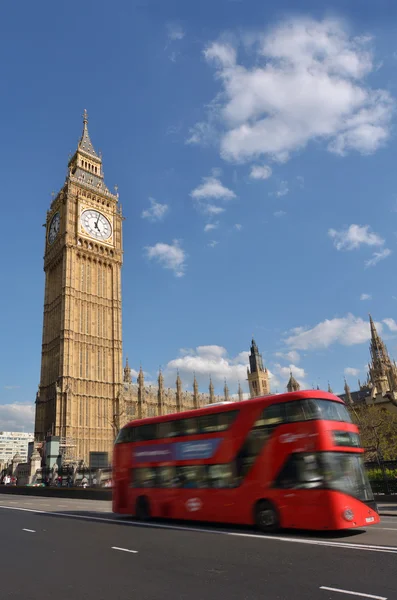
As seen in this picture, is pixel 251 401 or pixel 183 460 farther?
pixel 183 460

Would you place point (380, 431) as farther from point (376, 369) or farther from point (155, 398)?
point (376, 369)

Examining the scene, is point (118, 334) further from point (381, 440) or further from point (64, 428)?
point (381, 440)

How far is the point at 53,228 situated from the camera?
7219 cm

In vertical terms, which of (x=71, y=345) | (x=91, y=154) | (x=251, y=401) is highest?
(x=91, y=154)

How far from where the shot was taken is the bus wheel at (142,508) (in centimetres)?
1503

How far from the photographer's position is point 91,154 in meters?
79.4

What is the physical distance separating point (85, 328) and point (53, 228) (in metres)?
18.9

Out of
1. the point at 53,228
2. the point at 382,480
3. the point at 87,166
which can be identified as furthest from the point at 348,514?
the point at 87,166

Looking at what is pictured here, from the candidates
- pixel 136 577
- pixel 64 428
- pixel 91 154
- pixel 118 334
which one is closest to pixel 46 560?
pixel 136 577

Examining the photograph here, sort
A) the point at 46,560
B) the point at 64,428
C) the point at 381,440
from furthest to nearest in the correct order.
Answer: the point at 64,428
the point at 381,440
the point at 46,560

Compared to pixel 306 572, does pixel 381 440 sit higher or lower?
higher

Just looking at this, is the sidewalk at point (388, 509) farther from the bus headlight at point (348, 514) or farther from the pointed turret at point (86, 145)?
the pointed turret at point (86, 145)

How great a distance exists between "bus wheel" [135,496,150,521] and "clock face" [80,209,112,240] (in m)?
57.9

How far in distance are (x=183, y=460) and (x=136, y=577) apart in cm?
647
